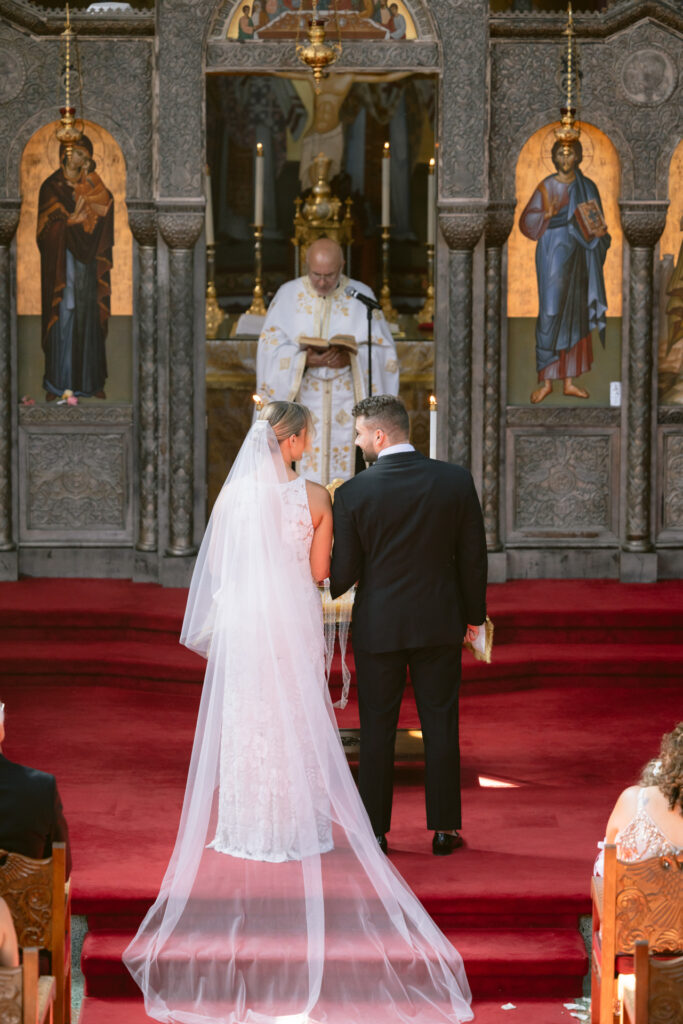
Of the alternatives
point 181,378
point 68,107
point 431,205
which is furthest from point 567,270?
point 68,107

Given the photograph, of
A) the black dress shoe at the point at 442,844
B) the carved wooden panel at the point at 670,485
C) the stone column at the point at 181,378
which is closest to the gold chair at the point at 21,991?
the black dress shoe at the point at 442,844

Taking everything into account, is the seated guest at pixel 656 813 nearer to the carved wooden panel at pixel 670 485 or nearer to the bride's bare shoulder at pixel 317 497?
the bride's bare shoulder at pixel 317 497

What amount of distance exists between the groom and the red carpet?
50 cm

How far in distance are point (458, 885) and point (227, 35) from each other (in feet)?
22.5

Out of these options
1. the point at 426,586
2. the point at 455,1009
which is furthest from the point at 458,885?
the point at 426,586

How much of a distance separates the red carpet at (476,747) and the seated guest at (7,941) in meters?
1.62

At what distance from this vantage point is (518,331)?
11508 mm

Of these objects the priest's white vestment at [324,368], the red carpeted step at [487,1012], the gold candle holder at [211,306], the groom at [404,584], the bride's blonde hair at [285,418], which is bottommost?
the red carpeted step at [487,1012]

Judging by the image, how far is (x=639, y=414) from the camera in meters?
11.4

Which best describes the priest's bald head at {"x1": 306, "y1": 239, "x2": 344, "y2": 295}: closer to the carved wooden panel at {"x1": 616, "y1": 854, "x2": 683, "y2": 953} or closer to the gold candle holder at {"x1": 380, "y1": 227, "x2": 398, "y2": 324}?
the gold candle holder at {"x1": 380, "y1": 227, "x2": 398, "y2": 324}

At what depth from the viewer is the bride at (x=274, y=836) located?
5543mm

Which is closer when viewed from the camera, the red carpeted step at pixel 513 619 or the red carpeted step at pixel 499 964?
the red carpeted step at pixel 499 964

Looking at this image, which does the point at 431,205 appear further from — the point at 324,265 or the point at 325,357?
the point at 325,357

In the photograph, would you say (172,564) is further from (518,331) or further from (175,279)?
(518,331)
